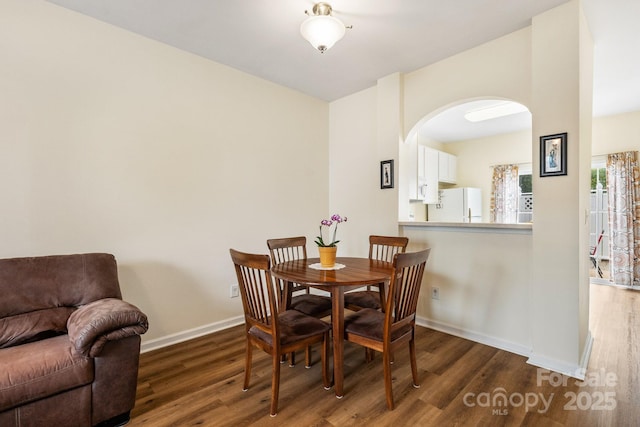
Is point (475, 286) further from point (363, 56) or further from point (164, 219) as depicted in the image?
point (164, 219)

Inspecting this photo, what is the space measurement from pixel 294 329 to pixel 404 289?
0.74 metres

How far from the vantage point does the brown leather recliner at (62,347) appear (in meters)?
1.41

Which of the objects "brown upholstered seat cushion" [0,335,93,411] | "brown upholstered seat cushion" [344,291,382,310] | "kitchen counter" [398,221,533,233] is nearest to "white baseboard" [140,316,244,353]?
"brown upholstered seat cushion" [0,335,93,411]

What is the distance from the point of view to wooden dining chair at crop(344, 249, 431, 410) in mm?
1727

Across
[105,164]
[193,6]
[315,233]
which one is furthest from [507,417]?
[193,6]

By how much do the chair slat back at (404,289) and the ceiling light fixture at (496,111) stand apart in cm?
290

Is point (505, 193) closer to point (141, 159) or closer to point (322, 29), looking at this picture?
point (322, 29)

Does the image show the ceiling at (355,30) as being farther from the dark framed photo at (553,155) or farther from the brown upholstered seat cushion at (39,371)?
the brown upholstered seat cushion at (39,371)

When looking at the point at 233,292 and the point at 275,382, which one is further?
the point at 233,292

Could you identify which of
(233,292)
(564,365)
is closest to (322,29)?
(233,292)

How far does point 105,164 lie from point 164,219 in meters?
0.63

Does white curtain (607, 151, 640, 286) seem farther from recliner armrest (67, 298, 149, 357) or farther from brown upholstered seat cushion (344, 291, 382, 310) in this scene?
recliner armrest (67, 298, 149, 357)

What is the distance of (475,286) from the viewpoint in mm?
2814

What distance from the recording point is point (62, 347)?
1572 millimetres
